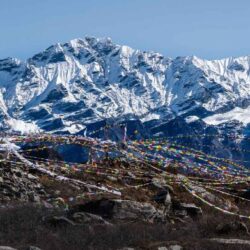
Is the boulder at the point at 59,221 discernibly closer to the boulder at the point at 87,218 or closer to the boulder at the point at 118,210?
the boulder at the point at 87,218

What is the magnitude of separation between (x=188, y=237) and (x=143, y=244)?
1.70m

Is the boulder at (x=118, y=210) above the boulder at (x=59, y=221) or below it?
below

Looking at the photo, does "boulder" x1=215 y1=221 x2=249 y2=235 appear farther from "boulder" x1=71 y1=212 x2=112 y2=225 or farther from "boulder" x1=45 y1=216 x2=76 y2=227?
"boulder" x1=45 y1=216 x2=76 y2=227

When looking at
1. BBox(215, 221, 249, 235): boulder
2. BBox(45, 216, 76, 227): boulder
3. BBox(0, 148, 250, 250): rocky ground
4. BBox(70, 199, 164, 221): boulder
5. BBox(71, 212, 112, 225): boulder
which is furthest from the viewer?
BBox(70, 199, 164, 221): boulder

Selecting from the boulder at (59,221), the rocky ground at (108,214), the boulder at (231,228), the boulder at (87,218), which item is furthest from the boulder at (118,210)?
the boulder at (231,228)

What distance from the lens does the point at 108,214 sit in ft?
71.1

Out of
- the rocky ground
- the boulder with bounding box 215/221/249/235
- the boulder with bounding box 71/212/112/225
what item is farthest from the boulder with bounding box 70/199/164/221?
the boulder with bounding box 215/221/249/235

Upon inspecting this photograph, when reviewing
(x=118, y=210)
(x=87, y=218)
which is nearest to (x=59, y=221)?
(x=87, y=218)

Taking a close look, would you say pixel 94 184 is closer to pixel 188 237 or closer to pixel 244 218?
pixel 244 218

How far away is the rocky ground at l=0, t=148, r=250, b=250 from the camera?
18.2 metres

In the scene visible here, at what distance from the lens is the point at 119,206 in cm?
2189

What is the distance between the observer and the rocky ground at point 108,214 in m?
18.2

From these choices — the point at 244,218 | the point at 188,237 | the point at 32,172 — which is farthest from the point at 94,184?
the point at 188,237

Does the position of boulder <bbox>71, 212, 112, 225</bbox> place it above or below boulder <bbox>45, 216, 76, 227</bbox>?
below
